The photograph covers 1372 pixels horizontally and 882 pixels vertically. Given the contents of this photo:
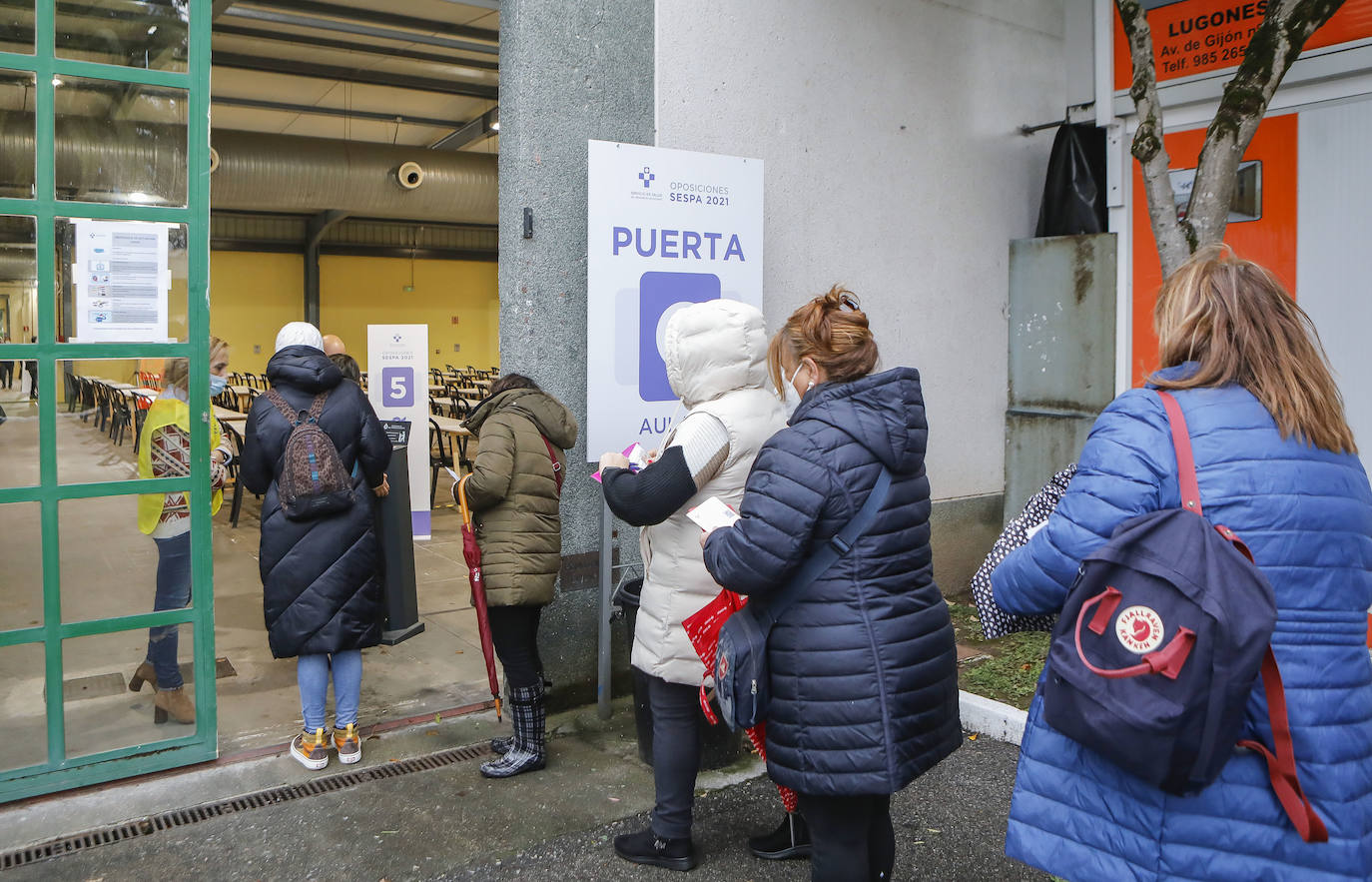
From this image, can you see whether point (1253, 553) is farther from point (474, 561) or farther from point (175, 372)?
point (175, 372)

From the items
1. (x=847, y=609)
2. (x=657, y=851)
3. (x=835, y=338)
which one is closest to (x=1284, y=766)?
(x=847, y=609)

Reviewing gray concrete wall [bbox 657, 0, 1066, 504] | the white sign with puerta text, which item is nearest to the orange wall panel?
gray concrete wall [bbox 657, 0, 1066, 504]

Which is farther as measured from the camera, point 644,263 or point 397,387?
point 397,387

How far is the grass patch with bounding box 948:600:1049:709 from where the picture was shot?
14.4 feet

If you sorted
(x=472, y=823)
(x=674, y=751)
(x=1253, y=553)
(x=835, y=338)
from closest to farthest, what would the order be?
(x=1253, y=553)
(x=835, y=338)
(x=674, y=751)
(x=472, y=823)

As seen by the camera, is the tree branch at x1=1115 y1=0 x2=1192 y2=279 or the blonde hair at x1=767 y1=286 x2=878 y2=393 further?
the tree branch at x1=1115 y1=0 x2=1192 y2=279

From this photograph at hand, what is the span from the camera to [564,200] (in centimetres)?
422

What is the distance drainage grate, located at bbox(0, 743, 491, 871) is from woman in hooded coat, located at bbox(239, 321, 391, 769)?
0.41 ft

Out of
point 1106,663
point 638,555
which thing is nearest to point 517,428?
point 638,555

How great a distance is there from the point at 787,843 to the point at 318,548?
5.86 ft

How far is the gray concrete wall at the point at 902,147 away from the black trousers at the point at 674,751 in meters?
2.38

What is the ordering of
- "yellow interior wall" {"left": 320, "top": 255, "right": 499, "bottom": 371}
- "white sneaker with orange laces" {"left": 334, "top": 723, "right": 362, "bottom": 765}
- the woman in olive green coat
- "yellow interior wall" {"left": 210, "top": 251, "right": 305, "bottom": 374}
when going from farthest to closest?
"yellow interior wall" {"left": 320, "top": 255, "right": 499, "bottom": 371} → "yellow interior wall" {"left": 210, "top": 251, "right": 305, "bottom": 374} → "white sneaker with orange laces" {"left": 334, "top": 723, "right": 362, "bottom": 765} → the woman in olive green coat

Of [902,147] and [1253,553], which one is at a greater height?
[902,147]

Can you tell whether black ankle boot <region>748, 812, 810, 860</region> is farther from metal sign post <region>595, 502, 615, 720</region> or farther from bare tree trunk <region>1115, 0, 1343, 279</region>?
bare tree trunk <region>1115, 0, 1343, 279</region>
